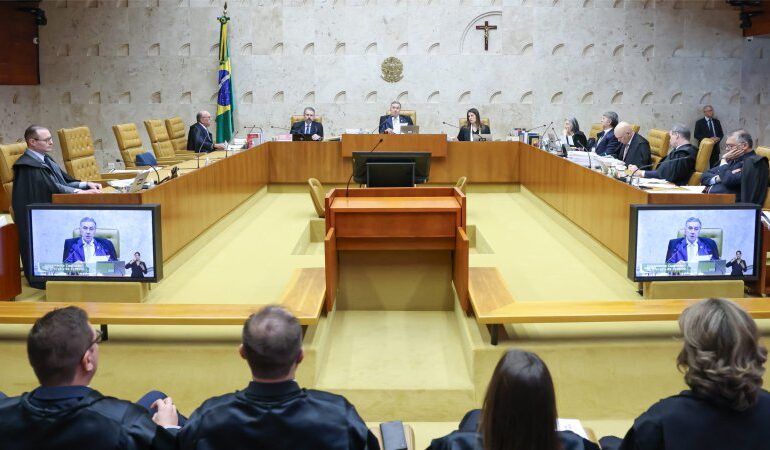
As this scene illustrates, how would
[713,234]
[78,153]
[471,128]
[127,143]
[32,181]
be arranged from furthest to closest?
[471,128] < [127,143] < [78,153] < [32,181] < [713,234]

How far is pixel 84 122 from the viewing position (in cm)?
1415

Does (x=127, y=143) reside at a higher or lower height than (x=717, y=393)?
higher

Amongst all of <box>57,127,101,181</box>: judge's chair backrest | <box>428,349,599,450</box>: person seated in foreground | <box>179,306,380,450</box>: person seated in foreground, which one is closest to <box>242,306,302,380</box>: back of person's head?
<box>179,306,380,450</box>: person seated in foreground

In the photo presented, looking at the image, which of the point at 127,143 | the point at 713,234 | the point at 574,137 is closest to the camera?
the point at 713,234

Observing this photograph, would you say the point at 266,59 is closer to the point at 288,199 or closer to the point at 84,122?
the point at 84,122

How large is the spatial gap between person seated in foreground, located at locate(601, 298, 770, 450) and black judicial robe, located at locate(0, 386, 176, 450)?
4.96 ft

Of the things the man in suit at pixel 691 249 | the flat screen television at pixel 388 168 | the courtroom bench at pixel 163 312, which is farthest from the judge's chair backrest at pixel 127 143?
the man in suit at pixel 691 249

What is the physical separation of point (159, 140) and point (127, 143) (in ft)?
2.91

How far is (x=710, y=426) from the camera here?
2314mm

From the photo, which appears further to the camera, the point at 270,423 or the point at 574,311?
the point at 574,311

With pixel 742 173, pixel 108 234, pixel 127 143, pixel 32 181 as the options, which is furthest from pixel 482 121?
Result: pixel 108 234

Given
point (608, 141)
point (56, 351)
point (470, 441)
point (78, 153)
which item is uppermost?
point (608, 141)

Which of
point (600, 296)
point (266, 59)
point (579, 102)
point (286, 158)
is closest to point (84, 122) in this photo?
point (266, 59)

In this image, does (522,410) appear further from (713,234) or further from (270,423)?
(713,234)
